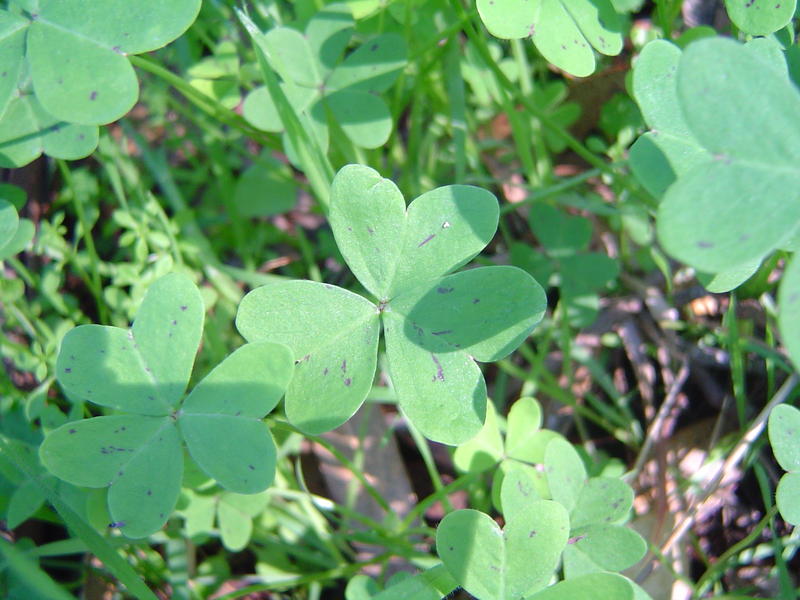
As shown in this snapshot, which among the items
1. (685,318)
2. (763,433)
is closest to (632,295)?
(685,318)

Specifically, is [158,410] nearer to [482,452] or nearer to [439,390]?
[439,390]

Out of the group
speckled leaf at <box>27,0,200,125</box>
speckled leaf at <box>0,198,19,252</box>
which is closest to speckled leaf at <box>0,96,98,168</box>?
speckled leaf at <box>0,198,19,252</box>

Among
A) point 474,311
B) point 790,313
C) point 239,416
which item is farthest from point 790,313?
point 239,416

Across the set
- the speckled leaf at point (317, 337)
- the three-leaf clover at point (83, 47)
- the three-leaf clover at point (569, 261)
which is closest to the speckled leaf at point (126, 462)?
the speckled leaf at point (317, 337)

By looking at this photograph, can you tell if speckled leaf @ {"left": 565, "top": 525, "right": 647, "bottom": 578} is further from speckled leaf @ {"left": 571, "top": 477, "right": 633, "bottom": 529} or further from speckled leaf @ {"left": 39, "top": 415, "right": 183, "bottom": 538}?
speckled leaf @ {"left": 39, "top": 415, "right": 183, "bottom": 538}

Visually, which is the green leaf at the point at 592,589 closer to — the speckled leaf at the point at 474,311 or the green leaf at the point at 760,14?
the speckled leaf at the point at 474,311

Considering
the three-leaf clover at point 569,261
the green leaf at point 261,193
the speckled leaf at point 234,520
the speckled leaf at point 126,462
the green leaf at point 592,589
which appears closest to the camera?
the green leaf at point 592,589

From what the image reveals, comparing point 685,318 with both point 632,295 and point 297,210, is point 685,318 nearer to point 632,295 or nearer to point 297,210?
point 632,295
